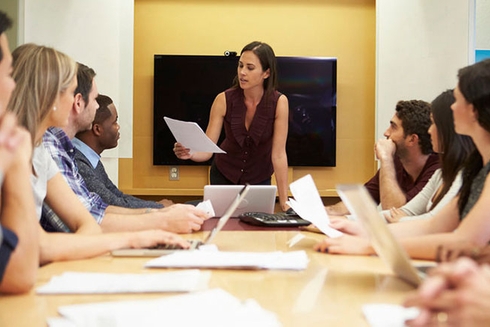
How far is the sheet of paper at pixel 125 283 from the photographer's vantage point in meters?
1.18

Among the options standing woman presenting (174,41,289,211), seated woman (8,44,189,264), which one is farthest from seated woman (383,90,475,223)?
standing woman presenting (174,41,289,211)

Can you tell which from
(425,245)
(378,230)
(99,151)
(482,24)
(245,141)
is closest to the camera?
(378,230)

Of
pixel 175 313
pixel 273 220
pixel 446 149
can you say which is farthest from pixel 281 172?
pixel 175 313

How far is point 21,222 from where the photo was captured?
4.41 feet

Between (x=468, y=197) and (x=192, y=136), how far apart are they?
1.84 metres

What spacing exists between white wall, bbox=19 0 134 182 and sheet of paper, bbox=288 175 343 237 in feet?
10.2

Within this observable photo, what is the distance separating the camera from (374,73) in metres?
5.75

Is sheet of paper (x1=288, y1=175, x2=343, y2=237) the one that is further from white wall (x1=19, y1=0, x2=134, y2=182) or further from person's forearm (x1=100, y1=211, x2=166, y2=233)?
white wall (x1=19, y1=0, x2=134, y2=182)

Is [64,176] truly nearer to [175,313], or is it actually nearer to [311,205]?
[311,205]

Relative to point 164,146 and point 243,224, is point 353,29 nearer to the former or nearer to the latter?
point 164,146

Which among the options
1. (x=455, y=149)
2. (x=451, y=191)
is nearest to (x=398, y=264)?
(x=451, y=191)

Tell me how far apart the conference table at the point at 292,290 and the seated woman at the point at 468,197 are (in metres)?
0.09

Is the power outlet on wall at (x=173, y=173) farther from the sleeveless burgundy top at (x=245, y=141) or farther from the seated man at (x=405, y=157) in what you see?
the seated man at (x=405, y=157)

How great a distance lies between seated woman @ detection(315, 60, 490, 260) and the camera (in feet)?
5.07
